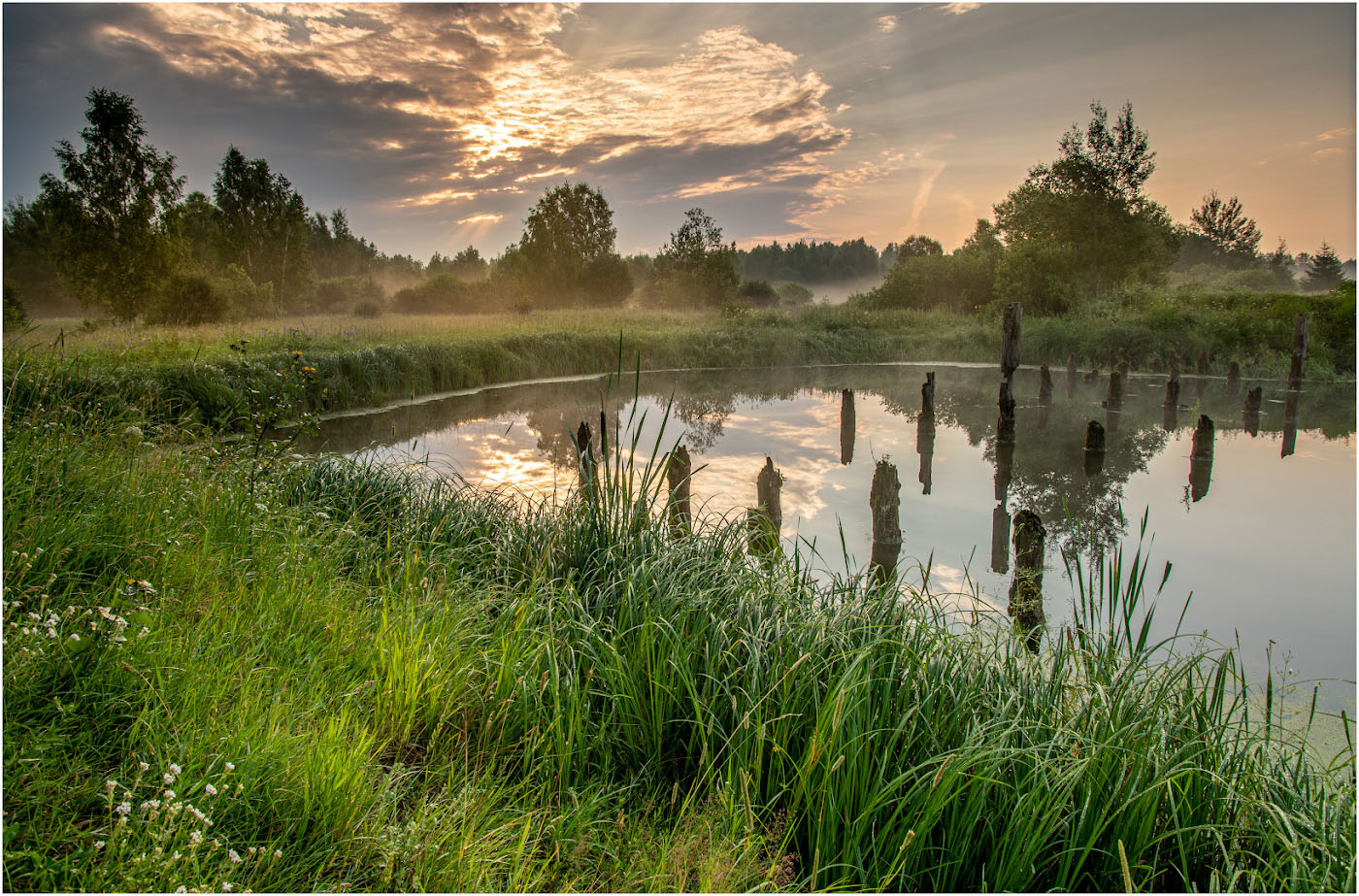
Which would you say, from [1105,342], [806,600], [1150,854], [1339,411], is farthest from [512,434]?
[1105,342]

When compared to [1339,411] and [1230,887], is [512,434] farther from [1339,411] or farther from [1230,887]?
[1339,411]

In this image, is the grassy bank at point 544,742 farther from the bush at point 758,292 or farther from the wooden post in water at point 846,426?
the bush at point 758,292

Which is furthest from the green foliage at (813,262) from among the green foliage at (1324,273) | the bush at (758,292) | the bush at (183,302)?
the bush at (183,302)

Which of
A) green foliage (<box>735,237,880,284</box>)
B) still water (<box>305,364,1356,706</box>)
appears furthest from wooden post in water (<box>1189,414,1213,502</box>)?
green foliage (<box>735,237,880,284</box>)

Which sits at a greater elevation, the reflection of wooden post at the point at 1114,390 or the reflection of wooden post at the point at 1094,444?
the reflection of wooden post at the point at 1114,390

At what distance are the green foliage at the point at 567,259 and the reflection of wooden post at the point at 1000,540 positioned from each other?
1730 inches

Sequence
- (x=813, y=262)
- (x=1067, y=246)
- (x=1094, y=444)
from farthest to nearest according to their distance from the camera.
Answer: (x=813, y=262) → (x=1067, y=246) → (x=1094, y=444)

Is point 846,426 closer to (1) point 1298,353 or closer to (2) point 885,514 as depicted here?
(2) point 885,514

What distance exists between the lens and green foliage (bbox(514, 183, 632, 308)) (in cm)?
4966

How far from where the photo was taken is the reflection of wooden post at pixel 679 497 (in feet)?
16.1

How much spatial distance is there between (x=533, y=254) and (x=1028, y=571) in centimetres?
4904

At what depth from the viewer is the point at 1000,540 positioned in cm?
725

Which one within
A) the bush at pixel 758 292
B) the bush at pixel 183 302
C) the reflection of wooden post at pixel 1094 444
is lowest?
the reflection of wooden post at pixel 1094 444

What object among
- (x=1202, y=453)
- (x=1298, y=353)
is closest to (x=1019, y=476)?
(x=1202, y=453)
